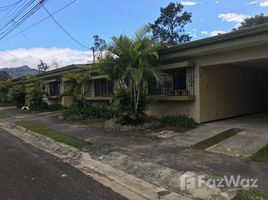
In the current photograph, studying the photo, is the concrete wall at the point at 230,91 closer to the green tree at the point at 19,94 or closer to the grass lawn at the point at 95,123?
the grass lawn at the point at 95,123

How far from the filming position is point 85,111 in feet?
64.0

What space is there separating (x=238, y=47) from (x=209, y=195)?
7286 mm

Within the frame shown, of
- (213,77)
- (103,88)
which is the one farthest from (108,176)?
(103,88)

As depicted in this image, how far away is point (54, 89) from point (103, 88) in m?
9.95

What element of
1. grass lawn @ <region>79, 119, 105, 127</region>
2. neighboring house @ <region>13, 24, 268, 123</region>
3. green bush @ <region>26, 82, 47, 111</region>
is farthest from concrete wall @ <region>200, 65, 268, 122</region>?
green bush @ <region>26, 82, 47, 111</region>

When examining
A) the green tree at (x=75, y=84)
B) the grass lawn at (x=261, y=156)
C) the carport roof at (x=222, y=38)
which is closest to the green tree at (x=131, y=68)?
the carport roof at (x=222, y=38)

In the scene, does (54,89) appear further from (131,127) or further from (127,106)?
(131,127)

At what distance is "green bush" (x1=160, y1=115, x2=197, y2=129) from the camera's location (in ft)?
44.3

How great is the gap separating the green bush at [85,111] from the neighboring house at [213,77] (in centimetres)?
340

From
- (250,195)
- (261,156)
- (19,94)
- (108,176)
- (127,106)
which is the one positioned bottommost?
(108,176)

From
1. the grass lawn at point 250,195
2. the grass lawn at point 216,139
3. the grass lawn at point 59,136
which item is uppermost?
the grass lawn at point 216,139

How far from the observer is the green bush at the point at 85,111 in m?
18.8

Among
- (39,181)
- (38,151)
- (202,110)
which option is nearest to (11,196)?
(39,181)

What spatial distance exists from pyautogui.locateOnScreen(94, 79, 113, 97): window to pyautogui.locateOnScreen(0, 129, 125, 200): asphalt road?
1072 centimetres
